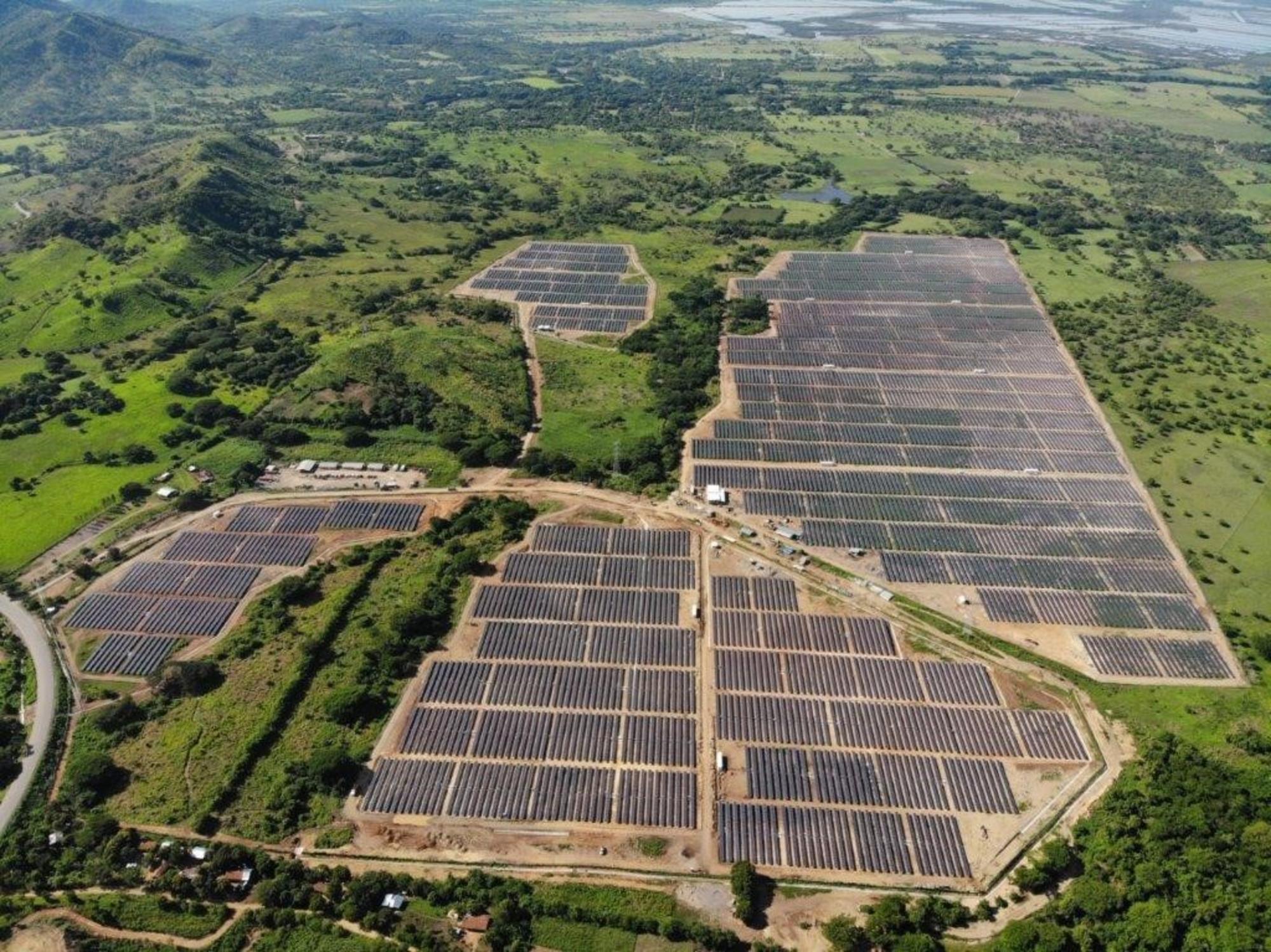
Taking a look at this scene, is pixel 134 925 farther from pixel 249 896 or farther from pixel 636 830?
pixel 636 830

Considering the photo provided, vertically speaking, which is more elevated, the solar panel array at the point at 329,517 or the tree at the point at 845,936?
the tree at the point at 845,936

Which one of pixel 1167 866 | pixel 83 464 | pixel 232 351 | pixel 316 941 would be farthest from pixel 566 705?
pixel 232 351

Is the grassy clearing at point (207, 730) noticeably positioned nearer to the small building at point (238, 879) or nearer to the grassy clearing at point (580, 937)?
the small building at point (238, 879)

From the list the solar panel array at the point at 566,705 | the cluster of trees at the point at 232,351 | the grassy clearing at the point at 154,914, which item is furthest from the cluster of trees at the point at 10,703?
the cluster of trees at the point at 232,351

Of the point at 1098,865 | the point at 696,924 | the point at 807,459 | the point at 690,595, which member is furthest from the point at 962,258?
the point at 696,924

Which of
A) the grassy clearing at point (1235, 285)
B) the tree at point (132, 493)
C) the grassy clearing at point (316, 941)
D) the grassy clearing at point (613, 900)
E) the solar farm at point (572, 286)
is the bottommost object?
the grassy clearing at point (1235, 285)

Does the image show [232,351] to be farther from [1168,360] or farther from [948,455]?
[1168,360]
